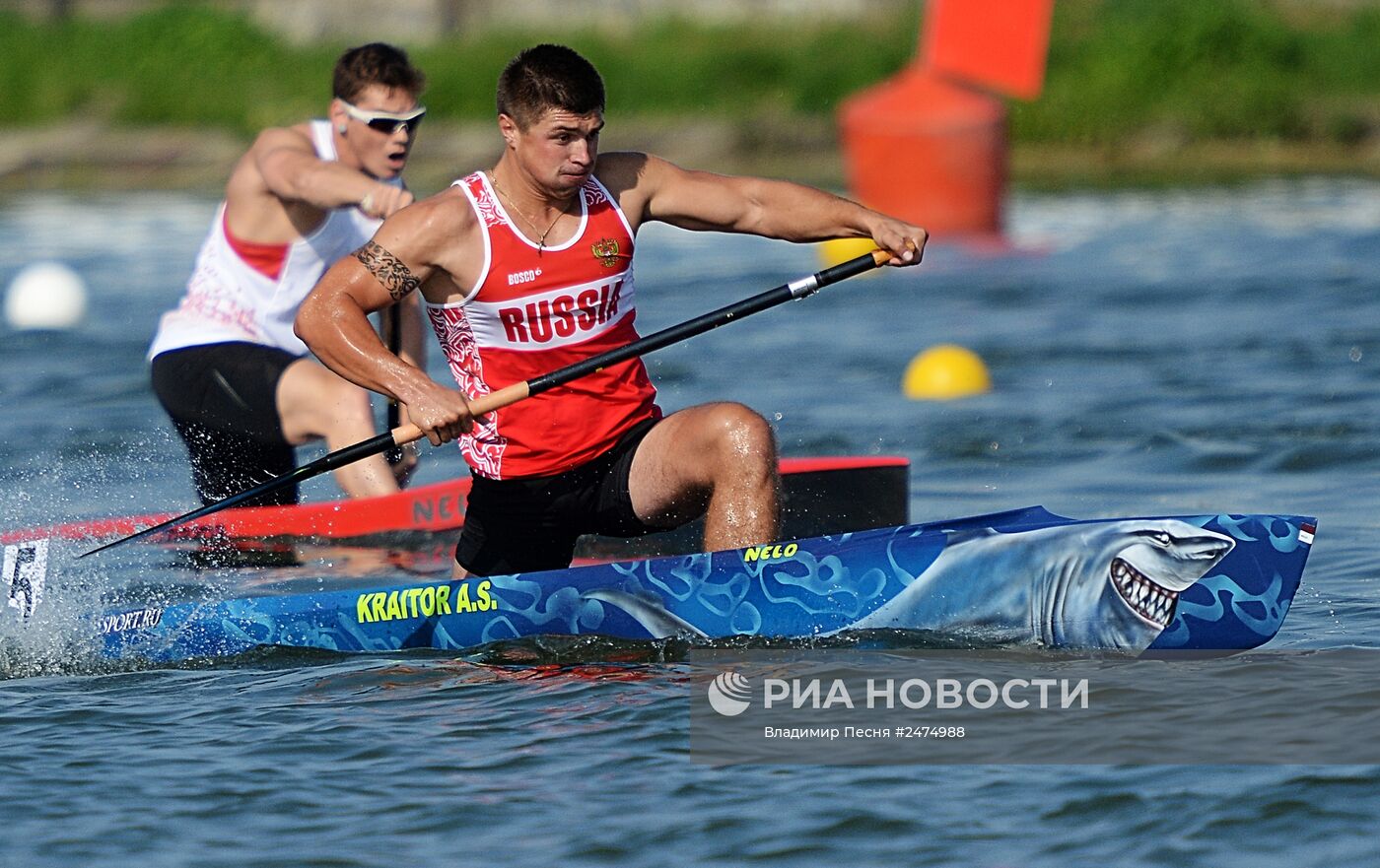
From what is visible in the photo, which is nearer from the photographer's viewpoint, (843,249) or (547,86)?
(547,86)

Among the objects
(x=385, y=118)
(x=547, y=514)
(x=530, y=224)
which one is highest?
(x=385, y=118)

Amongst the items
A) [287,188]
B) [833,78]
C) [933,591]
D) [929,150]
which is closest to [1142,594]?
[933,591]

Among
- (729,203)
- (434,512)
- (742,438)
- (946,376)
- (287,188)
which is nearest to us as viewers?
(742,438)

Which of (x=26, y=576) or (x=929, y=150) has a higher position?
(x=929, y=150)

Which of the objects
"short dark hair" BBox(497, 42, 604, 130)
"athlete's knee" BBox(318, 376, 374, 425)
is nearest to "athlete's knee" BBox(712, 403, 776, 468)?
"short dark hair" BBox(497, 42, 604, 130)

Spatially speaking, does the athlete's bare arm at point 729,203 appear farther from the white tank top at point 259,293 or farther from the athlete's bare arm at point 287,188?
the white tank top at point 259,293

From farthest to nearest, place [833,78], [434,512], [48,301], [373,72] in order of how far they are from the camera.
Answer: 1. [833,78]
2. [48,301]
3. [434,512]
4. [373,72]

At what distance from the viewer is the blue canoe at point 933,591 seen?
15.7 ft

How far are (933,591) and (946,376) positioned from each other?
537 cm

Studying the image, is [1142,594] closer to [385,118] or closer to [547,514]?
[547,514]

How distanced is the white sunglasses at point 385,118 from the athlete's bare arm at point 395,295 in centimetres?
154

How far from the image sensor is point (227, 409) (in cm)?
668

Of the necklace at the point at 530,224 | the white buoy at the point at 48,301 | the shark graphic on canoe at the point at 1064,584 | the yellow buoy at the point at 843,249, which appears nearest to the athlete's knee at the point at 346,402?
the necklace at the point at 530,224

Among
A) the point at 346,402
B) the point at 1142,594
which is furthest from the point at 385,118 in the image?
the point at 1142,594
